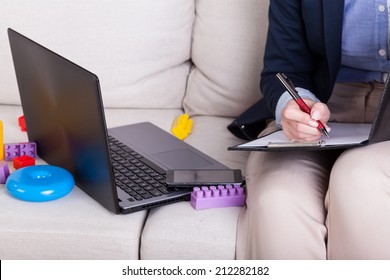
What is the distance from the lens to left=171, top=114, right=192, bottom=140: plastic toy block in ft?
5.10

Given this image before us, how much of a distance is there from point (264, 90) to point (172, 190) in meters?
0.29

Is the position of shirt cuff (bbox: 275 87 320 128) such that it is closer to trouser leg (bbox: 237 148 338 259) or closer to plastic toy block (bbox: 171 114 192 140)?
trouser leg (bbox: 237 148 338 259)

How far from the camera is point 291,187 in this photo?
3.70ft

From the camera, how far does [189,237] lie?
1.16m

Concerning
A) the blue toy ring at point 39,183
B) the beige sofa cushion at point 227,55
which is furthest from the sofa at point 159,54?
the blue toy ring at point 39,183

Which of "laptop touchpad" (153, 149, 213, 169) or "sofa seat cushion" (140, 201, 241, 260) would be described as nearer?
→ "sofa seat cushion" (140, 201, 241, 260)

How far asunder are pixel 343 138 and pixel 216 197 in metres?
0.24

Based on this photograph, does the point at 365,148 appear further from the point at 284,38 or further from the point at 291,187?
the point at 284,38

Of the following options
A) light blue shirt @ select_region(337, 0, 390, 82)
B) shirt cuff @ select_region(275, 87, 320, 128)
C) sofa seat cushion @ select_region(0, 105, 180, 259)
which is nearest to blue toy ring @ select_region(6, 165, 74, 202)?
sofa seat cushion @ select_region(0, 105, 180, 259)

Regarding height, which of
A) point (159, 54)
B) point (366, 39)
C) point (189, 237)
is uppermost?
point (366, 39)

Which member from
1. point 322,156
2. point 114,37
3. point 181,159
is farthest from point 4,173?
point 322,156

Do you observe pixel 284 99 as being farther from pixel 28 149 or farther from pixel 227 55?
pixel 28 149

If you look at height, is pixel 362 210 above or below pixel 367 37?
below

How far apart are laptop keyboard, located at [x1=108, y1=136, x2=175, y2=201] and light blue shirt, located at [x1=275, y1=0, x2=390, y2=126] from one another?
246 millimetres
